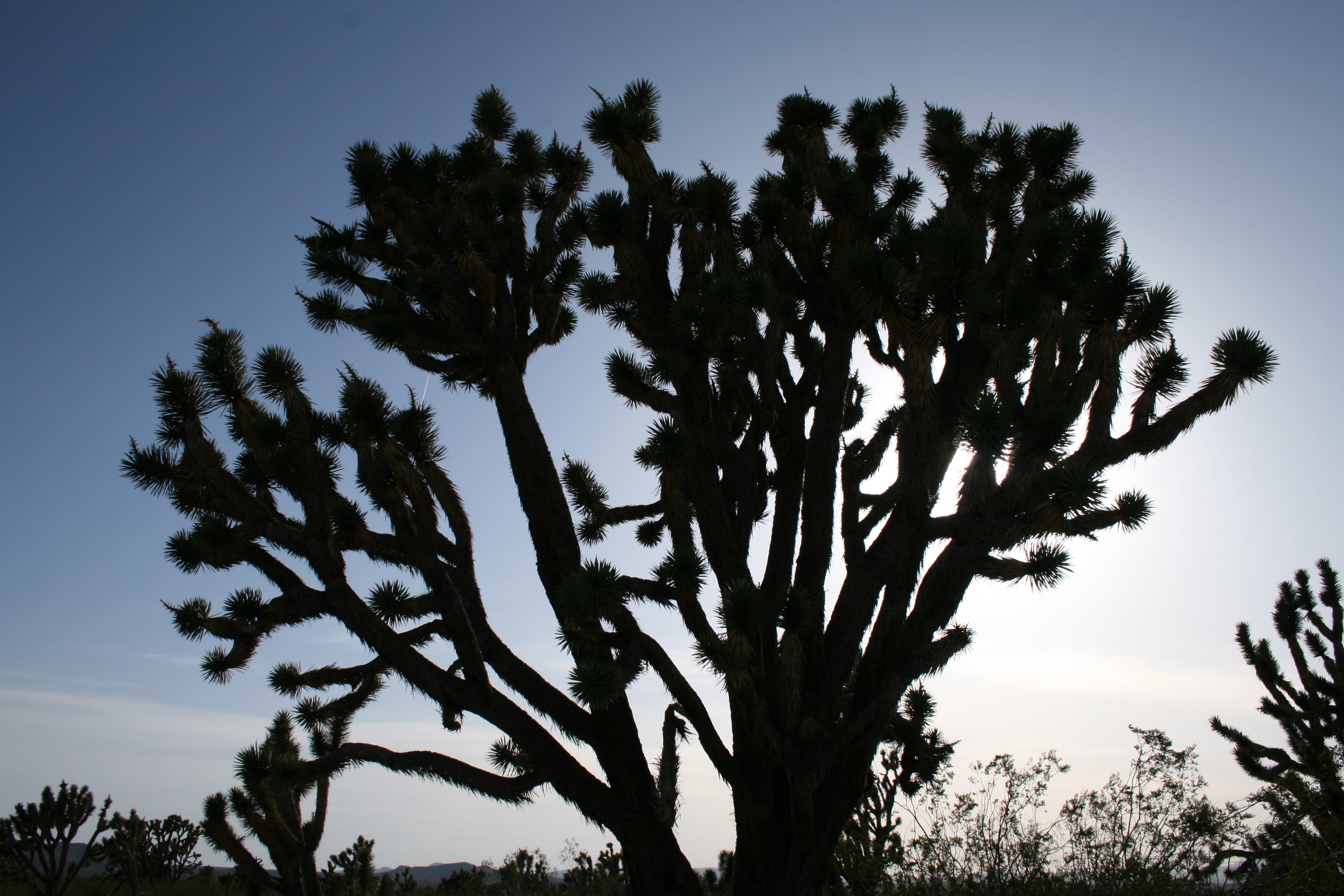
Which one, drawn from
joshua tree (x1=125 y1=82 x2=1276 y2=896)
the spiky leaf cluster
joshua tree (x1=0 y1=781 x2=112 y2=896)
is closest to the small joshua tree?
joshua tree (x1=125 y1=82 x2=1276 y2=896)

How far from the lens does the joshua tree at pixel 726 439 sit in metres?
5.47

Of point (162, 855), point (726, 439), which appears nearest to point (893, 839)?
point (726, 439)

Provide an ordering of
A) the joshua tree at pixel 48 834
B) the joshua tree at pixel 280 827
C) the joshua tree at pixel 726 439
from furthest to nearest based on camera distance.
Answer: the joshua tree at pixel 48 834, the joshua tree at pixel 280 827, the joshua tree at pixel 726 439

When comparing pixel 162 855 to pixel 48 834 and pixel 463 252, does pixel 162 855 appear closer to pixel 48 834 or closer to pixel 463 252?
pixel 48 834

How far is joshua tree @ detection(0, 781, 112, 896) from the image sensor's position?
694 inches

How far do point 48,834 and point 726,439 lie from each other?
1952 cm

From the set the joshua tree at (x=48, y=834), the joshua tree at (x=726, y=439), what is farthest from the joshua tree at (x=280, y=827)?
the joshua tree at (x=48, y=834)

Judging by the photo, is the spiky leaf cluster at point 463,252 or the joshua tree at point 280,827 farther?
the joshua tree at point 280,827

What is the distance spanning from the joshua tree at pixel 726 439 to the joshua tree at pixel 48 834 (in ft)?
55.3

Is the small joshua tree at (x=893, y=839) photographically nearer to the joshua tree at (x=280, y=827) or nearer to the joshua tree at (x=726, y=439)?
the joshua tree at (x=726, y=439)

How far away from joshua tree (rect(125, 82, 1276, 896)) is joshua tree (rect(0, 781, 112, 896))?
55.3 feet

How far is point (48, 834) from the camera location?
17.8 m

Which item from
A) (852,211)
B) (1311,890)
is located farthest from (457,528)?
(1311,890)

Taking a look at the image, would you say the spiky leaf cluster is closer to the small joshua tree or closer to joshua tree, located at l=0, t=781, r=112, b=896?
the small joshua tree
